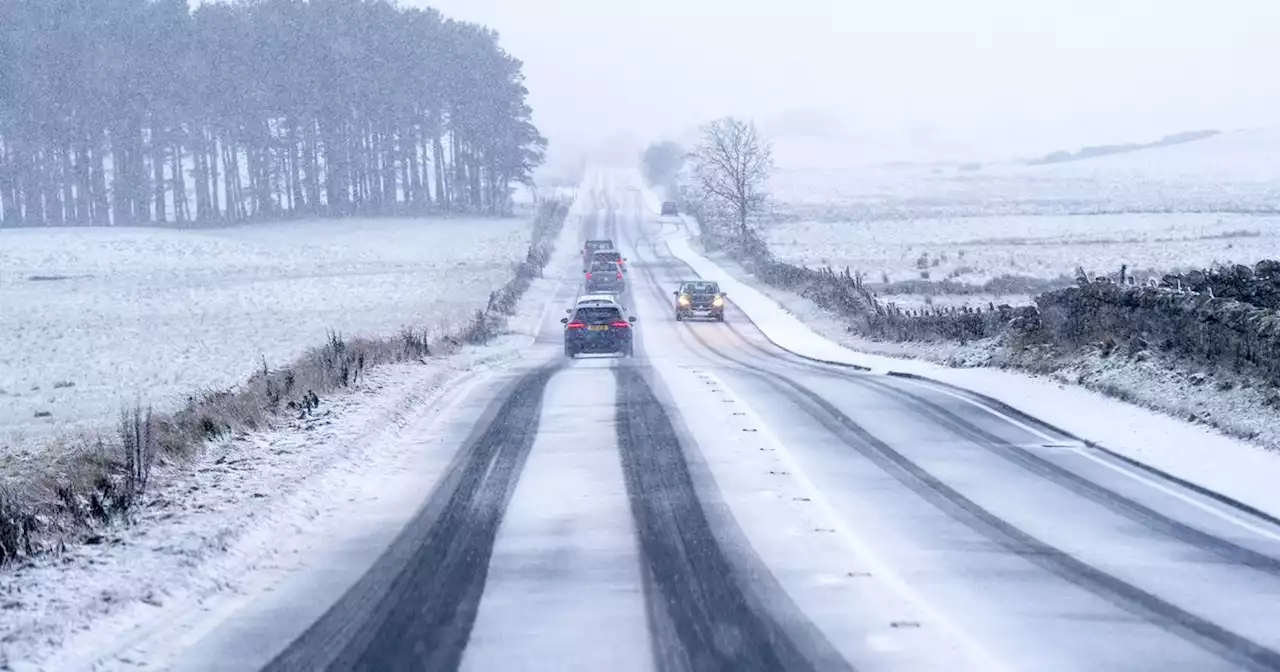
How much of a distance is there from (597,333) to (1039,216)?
65.2 m

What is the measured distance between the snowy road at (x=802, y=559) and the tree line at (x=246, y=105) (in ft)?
252

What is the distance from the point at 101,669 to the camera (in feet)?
22.9

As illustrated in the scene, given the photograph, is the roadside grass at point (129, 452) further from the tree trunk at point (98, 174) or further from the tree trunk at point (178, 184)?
the tree trunk at point (178, 184)

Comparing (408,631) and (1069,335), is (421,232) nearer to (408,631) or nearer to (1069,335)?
(1069,335)

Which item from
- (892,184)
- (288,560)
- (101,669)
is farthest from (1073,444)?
(892,184)

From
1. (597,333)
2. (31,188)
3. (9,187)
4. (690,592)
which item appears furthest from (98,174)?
(690,592)

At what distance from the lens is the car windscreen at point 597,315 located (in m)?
36.1

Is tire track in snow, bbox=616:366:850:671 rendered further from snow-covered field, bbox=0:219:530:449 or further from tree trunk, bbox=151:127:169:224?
tree trunk, bbox=151:127:169:224

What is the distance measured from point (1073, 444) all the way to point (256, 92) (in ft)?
273

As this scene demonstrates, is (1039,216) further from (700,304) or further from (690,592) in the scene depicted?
(690,592)

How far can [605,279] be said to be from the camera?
2340 inches

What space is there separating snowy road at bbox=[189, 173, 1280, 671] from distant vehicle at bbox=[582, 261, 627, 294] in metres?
40.9

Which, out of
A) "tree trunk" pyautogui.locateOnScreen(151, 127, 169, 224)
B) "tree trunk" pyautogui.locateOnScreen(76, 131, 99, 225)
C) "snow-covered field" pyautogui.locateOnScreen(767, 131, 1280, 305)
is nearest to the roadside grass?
"snow-covered field" pyautogui.locateOnScreen(767, 131, 1280, 305)

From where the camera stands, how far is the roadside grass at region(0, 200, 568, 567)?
9.91 m
